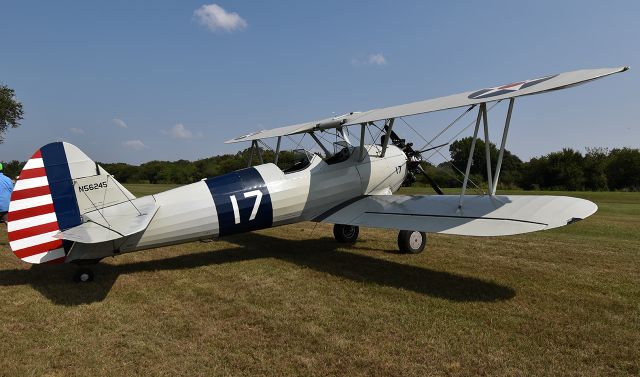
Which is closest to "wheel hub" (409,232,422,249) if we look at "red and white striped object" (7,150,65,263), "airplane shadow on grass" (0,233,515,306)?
"airplane shadow on grass" (0,233,515,306)

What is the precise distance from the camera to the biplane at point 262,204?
195 inches

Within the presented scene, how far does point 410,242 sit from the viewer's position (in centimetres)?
742

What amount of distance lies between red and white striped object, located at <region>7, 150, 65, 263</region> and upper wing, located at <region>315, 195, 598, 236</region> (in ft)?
13.3

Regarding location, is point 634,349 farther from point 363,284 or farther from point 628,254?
point 628,254

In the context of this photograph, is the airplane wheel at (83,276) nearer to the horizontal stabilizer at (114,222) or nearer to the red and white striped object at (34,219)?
the red and white striped object at (34,219)

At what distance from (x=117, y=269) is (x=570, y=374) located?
5.89 metres

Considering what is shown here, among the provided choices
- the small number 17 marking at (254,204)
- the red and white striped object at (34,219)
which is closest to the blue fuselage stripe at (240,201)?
the small number 17 marking at (254,204)

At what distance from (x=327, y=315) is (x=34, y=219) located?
3.77m

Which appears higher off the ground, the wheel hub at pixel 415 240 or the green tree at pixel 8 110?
the green tree at pixel 8 110

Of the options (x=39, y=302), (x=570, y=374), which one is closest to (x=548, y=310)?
(x=570, y=374)

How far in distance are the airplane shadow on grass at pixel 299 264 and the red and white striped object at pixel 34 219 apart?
504 millimetres

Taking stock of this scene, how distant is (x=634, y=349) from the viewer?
3455 mm

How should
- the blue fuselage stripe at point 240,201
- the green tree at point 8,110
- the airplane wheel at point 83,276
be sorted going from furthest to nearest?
the green tree at point 8,110
the blue fuselage stripe at point 240,201
the airplane wheel at point 83,276

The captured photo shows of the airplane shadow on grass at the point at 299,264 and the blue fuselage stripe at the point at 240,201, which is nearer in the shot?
the airplane shadow on grass at the point at 299,264
